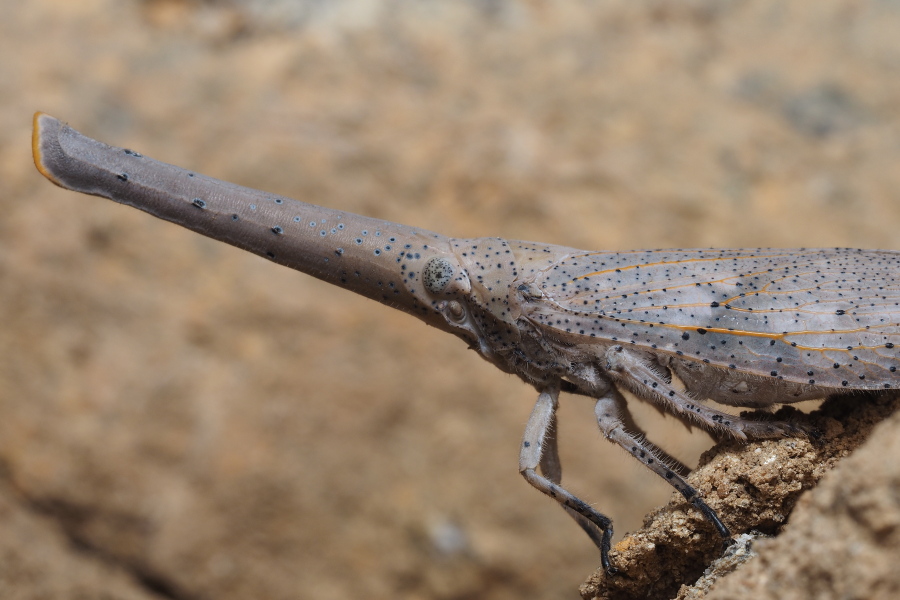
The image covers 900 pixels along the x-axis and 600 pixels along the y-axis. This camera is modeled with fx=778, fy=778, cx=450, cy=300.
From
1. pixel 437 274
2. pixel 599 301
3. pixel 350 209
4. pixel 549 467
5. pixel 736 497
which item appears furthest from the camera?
pixel 350 209

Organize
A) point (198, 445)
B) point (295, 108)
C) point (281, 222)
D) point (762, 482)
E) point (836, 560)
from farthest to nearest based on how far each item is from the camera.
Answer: point (295, 108)
point (198, 445)
point (281, 222)
point (762, 482)
point (836, 560)

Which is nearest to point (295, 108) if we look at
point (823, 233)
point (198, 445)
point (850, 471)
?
point (198, 445)

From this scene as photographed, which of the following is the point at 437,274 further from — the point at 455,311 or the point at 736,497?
the point at 736,497

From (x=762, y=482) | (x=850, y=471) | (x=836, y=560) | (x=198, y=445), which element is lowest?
(x=836, y=560)

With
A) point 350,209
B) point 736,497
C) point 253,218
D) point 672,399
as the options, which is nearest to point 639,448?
point 672,399

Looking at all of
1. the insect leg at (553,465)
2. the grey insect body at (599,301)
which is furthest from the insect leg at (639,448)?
the insect leg at (553,465)

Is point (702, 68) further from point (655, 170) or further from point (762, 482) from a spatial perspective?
point (762, 482)

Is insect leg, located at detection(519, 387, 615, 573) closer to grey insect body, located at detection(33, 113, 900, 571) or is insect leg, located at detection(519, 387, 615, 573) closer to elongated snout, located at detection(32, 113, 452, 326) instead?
grey insect body, located at detection(33, 113, 900, 571)
